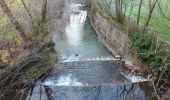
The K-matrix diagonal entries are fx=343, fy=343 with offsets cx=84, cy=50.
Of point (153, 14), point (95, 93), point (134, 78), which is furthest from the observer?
point (153, 14)

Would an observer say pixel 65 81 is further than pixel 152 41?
Yes

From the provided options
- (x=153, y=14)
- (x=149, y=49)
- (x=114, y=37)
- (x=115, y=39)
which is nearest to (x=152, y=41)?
(x=149, y=49)

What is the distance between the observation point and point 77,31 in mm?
29312

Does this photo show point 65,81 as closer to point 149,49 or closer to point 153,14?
point 149,49

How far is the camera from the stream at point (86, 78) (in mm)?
19219

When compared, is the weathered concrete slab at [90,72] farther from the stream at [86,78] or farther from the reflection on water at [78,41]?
the reflection on water at [78,41]

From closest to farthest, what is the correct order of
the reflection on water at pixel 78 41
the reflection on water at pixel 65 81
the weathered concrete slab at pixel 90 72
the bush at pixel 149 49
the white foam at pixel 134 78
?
the bush at pixel 149 49, the white foam at pixel 134 78, the reflection on water at pixel 65 81, the weathered concrete slab at pixel 90 72, the reflection on water at pixel 78 41

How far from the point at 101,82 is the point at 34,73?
14.2 ft

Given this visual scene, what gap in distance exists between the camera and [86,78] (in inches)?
812

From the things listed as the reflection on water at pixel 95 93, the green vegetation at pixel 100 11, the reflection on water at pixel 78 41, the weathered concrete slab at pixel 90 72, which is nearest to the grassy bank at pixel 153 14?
the green vegetation at pixel 100 11

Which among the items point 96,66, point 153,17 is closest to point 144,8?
point 153,17

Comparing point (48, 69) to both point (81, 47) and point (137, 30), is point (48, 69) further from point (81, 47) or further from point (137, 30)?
point (137, 30)

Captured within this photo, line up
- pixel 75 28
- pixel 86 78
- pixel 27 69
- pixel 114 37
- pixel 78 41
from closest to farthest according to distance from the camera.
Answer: pixel 86 78 → pixel 27 69 → pixel 114 37 → pixel 78 41 → pixel 75 28

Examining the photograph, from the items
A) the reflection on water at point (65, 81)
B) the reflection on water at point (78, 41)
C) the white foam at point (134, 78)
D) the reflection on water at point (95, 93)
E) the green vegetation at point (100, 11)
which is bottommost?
the reflection on water at point (95, 93)
